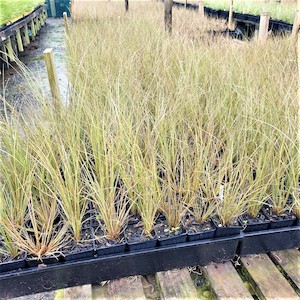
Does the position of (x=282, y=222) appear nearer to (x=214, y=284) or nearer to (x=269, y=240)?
(x=269, y=240)

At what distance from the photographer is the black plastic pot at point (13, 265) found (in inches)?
48.9

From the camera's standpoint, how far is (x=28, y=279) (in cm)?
127

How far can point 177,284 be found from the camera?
4.44ft

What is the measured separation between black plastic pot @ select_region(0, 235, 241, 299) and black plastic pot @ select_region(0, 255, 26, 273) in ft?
0.08

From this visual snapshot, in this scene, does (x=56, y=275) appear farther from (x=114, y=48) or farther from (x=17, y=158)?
(x=114, y=48)

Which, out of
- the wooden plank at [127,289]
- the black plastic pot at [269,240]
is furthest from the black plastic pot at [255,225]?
the wooden plank at [127,289]

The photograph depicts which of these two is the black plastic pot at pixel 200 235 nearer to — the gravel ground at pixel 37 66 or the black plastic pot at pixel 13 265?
the black plastic pot at pixel 13 265

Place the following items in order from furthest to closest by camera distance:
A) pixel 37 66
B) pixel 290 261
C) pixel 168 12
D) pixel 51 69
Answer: pixel 168 12 → pixel 37 66 → pixel 51 69 → pixel 290 261

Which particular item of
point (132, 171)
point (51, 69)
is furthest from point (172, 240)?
point (51, 69)

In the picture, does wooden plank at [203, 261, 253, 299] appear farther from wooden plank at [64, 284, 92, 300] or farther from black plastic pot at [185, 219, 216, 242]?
wooden plank at [64, 284, 92, 300]

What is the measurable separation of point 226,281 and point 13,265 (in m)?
0.89

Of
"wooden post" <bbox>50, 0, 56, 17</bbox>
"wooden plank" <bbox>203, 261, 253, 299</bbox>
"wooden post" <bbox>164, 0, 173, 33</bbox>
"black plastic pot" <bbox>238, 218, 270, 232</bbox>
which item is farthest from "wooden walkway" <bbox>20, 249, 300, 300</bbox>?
"wooden post" <bbox>50, 0, 56, 17</bbox>

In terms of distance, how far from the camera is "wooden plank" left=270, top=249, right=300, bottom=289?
139 centimetres

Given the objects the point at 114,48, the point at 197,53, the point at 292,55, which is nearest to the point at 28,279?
the point at 197,53
